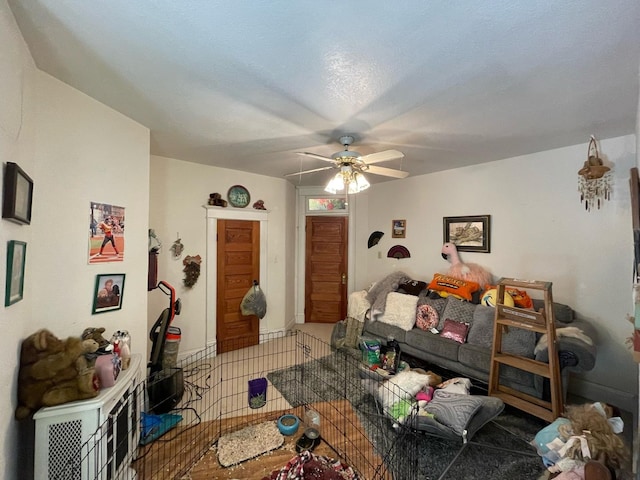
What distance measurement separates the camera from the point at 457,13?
108 centimetres

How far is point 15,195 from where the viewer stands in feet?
3.74

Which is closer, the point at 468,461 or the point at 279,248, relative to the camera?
the point at 468,461

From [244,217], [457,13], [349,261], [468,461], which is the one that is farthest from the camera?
[349,261]

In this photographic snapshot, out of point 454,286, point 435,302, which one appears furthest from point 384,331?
point 454,286

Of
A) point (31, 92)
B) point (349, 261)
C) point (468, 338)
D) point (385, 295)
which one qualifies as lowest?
point (468, 338)

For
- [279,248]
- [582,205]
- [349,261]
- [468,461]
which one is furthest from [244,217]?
[582,205]

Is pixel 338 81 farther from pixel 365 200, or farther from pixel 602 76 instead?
pixel 365 200

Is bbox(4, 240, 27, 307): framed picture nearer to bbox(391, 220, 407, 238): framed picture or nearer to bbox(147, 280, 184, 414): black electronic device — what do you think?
bbox(147, 280, 184, 414): black electronic device

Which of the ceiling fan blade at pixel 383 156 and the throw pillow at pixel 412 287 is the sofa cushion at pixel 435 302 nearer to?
the throw pillow at pixel 412 287

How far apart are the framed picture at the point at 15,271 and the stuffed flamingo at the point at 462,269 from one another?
3704 mm

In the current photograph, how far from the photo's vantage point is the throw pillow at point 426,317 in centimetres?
296

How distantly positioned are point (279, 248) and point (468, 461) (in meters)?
3.17

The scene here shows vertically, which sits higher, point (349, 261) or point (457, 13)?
point (457, 13)

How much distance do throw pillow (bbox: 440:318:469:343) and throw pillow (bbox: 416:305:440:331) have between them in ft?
0.45
